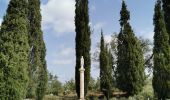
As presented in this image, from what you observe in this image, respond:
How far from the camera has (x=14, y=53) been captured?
2292 cm

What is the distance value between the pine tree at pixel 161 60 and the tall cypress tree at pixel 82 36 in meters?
6.11

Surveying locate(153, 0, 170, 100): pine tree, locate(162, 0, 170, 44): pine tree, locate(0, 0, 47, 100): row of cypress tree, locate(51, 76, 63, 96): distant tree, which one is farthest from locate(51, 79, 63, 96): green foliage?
locate(0, 0, 47, 100): row of cypress tree

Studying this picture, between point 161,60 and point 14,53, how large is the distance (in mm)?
12050

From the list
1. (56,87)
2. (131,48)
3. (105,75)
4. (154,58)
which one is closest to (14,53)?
(154,58)

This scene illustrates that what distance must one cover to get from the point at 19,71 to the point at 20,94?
1476 millimetres

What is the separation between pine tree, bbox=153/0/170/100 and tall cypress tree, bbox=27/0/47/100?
41.9ft

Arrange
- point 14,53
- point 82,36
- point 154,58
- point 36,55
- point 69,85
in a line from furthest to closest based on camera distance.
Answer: point 69,85 < point 36,55 < point 82,36 < point 154,58 < point 14,53

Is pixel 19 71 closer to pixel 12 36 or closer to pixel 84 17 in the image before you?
pixel 12 36

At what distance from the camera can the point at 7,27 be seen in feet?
77.9

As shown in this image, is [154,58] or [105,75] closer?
[154,58]

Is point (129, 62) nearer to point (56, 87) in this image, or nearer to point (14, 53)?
point (14, 53)

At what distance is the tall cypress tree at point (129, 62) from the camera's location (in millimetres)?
31594

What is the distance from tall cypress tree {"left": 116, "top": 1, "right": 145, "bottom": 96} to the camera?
31.6 metres

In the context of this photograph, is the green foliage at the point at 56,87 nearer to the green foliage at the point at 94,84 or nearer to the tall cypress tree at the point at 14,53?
the green foliage at the point at 94,84
